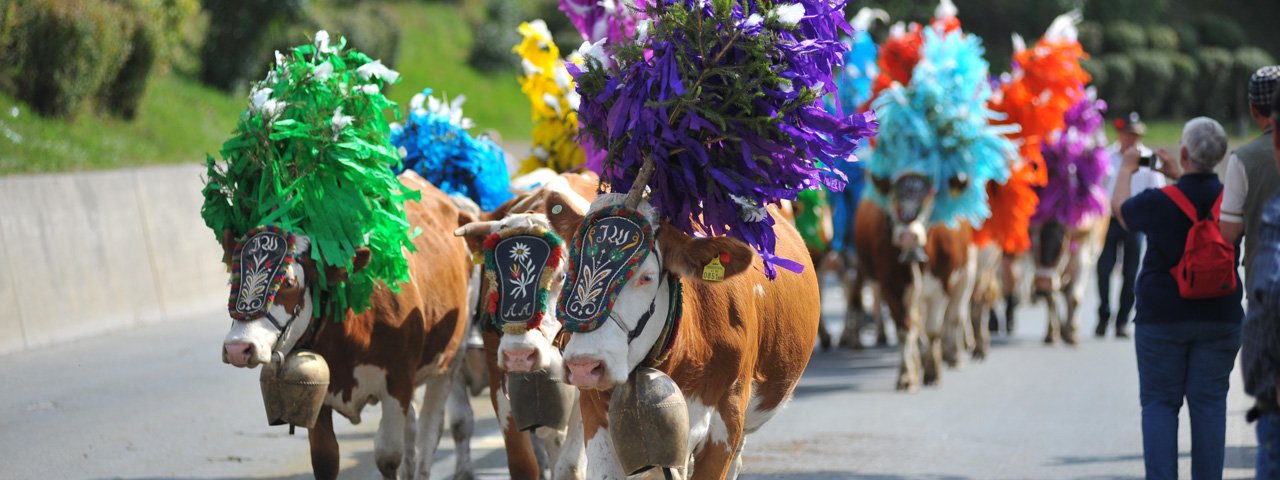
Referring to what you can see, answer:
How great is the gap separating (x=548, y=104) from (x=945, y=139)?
173 inches

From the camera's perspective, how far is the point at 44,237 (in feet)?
39.1

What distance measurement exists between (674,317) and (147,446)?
4.90m

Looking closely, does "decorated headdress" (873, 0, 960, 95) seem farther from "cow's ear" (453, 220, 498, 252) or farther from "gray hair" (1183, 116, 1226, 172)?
"cow's ear" (453, 220, 498, 252)

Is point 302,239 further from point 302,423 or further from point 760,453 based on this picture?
point 760,453

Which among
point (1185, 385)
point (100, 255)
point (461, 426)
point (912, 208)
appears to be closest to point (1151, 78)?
point (912, 208)

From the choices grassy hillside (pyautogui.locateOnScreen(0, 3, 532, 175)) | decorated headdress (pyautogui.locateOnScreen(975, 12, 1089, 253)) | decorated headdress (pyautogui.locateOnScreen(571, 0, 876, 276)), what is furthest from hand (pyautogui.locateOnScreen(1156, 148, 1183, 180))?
grassy hillside (pyautogui.locateOnScreen(0, 3, 532, 175))

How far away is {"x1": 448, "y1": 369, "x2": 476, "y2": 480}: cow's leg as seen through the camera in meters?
8.58

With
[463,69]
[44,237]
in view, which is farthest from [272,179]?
[463,69]

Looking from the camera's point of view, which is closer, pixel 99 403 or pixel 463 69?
pixel 99 403

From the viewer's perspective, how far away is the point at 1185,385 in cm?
707

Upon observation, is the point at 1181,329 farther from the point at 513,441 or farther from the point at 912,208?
the point at 912,208

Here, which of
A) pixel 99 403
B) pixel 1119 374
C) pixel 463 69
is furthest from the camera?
pixel 463 69

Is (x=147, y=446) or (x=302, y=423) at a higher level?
(x=302, y=423)

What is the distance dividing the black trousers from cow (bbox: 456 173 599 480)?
8064mm
